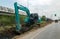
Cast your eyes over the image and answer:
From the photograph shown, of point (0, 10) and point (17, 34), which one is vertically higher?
point (0, 10)

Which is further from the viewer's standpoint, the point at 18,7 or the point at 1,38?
the point at 18,7

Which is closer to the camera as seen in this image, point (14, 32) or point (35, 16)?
point (14, 32)

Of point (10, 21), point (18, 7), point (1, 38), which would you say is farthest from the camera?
point (10, 21)

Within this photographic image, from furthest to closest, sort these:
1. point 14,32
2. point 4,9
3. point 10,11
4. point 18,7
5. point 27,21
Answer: point 10,11 < point 4,9 < point 27,21 < point 18,7 < point 14,32

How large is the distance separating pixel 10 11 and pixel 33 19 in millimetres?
14539

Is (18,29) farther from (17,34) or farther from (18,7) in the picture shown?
(18,7)

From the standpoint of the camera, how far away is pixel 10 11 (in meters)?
50.9

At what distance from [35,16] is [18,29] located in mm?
12696

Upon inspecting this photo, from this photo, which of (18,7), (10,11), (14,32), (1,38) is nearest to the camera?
(1,38)

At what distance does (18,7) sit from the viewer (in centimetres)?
2852

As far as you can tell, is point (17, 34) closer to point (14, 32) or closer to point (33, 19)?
point (14, 32)

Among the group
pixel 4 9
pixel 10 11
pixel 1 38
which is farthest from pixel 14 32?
pixel 10 11

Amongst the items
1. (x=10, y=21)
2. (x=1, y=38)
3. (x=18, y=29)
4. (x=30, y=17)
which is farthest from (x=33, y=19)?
(x=1, y=38)

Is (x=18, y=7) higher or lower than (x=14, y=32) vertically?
higher
